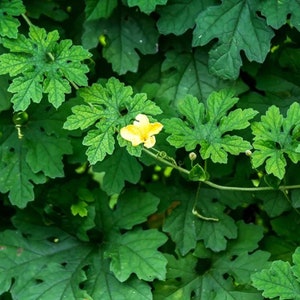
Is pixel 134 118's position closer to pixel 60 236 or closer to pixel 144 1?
pixel 144 1

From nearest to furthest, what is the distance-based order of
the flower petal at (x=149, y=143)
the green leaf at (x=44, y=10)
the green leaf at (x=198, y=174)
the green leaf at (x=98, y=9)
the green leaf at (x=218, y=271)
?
the flower petal at (x=149, y=143) → the green leaf at (x=198, y=174) → the green leaf at (x=218, y=271) → the green leaf at (x=98, y=9) → the green leaf at (x=44, y=10)

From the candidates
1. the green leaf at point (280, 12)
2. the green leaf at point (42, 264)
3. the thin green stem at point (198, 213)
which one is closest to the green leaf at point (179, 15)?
the green leaf at point (280, 12)

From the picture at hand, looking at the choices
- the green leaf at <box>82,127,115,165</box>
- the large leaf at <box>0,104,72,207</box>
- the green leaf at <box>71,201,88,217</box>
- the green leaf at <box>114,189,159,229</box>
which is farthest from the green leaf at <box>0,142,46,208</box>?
the green leaf at <box>82,127,115,165</box>

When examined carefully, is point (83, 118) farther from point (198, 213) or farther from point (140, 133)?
point (198, 213)

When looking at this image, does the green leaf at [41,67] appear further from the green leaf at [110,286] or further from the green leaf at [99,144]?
the green leaf at [110,286]

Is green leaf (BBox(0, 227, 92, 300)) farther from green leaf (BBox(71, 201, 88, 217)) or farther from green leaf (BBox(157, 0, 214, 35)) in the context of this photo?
green leaf (BBox(157, 0, 214, 35))

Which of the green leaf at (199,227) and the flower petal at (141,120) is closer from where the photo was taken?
the flower petal at (141,120)

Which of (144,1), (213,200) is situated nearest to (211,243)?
(213,200)

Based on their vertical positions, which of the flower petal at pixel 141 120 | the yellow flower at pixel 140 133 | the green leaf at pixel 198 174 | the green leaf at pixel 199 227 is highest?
the flower petal at pixel 141 120
